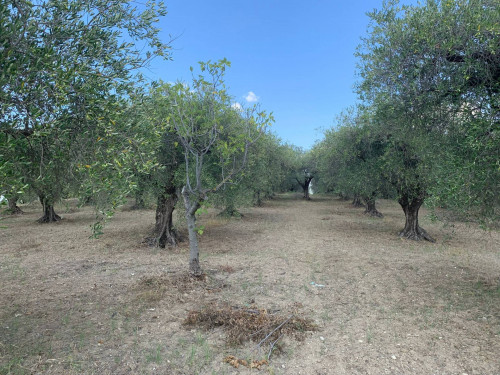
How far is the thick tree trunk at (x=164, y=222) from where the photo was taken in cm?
1422

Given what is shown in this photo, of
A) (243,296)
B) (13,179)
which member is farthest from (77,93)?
(243,296)

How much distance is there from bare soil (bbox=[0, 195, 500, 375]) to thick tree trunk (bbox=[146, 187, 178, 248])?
0.71m

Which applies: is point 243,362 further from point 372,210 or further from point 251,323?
point 372,210

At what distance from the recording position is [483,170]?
5871 mm

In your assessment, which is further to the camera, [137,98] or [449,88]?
[449,88]

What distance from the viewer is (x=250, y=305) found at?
7324 millimetres

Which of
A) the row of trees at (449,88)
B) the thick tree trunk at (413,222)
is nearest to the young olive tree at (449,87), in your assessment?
the row of trees at (449,88)

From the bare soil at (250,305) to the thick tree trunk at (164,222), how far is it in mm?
710

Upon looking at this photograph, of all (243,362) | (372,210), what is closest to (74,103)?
(243,362)

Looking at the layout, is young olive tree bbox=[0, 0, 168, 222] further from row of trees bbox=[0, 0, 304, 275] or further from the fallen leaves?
the fallen leaves

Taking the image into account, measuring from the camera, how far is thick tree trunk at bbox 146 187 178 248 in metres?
14.2

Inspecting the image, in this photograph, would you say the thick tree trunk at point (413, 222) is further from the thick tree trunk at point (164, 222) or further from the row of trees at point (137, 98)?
the thick tree trunk at point (164, 222)

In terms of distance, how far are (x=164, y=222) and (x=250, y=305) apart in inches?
323

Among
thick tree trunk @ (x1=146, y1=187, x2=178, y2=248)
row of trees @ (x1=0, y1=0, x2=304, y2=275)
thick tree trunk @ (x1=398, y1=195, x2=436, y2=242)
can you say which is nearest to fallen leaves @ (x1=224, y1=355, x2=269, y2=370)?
row of trees @ (x1=0, y1=0, x2=304, y2=275)
